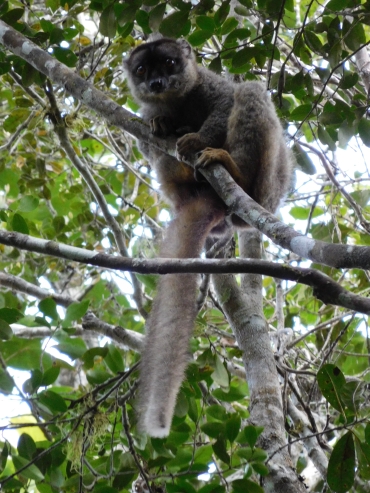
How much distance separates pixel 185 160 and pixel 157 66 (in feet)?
4.77

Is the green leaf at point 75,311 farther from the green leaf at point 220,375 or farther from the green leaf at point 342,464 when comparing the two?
the green leaf at point 342,464

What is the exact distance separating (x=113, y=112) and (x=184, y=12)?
82cm

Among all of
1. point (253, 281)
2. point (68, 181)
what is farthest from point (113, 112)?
point (68, 181)

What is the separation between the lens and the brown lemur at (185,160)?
312cm

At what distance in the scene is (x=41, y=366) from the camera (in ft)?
11.5

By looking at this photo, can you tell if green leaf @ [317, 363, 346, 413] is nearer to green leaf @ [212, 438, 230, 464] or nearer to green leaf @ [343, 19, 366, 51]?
green leaf @ [212, 438, 230, 464]

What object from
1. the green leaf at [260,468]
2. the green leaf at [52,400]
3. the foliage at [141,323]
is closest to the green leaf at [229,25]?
the foliage at [141,323]

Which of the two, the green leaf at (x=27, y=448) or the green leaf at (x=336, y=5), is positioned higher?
the green leaf at (x=336, y=5)

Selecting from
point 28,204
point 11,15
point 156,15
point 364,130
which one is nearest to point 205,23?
point 156,15

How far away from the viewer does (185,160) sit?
4238mm

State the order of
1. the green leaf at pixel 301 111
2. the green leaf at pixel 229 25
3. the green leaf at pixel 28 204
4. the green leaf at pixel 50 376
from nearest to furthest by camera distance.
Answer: the green leaf at pixel 50 376
the green leaf at pixel 229 25
the green leaf at pixel 301 111
the green leaf at pixel 28 204

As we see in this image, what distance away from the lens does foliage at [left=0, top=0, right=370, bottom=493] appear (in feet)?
10.2

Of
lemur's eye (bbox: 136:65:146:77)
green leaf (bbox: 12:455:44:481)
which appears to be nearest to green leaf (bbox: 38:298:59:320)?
green leaf (bbox: 12:455:44:481)

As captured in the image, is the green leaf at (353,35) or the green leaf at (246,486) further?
the green leaf at (353,35)
